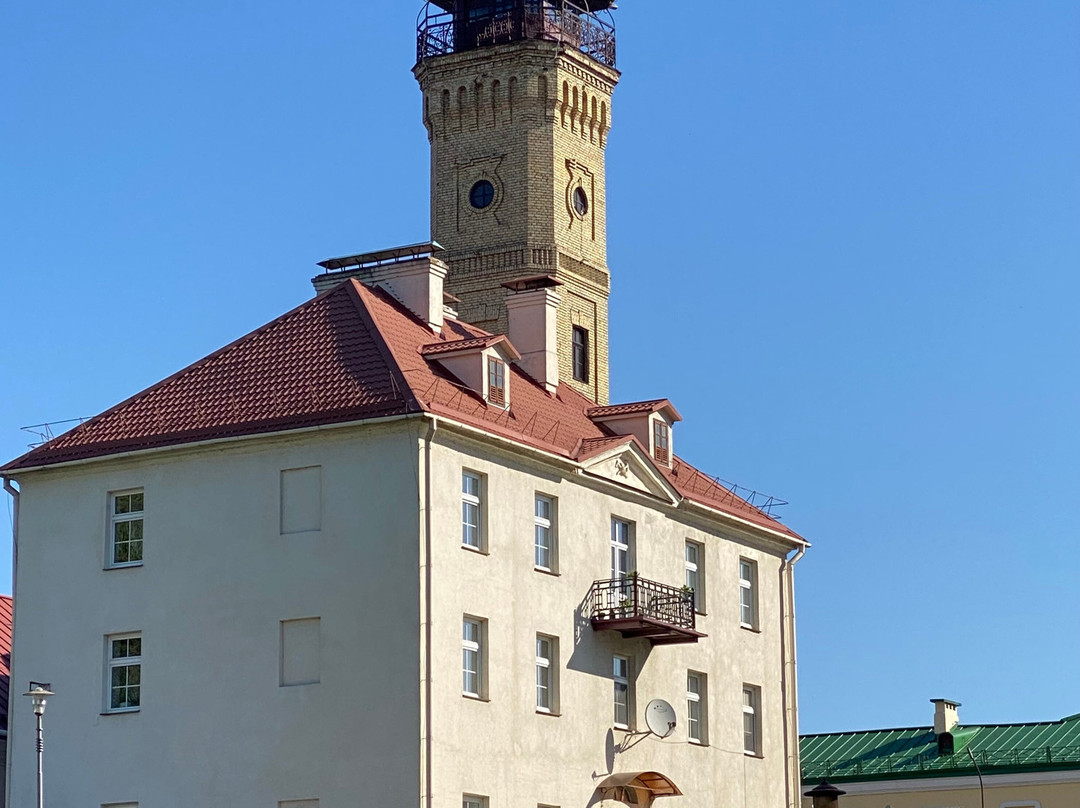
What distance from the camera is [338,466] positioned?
46.3 m

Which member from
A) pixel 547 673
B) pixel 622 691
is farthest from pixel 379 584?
pixel 622 691

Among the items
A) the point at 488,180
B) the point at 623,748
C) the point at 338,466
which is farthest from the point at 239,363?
the point at 488,180

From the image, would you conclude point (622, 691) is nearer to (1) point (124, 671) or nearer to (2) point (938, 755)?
(1) point (124, 671)

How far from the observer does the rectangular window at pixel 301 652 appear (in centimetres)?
4541

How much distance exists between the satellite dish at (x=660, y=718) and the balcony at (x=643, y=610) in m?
1.58

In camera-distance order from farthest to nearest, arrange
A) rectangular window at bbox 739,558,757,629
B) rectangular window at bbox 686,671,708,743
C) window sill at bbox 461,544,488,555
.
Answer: rectangular window at bbox 739,558,757,629 → rectangular window at bbox 686,671,708,743 → window sill at bbox 461,544,488,555

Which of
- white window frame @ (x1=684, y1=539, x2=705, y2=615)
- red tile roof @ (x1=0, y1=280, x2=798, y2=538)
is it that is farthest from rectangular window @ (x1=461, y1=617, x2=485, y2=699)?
white window frame @ (x1=684, y1=539, x2=705, y2=615)

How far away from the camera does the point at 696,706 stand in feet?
178

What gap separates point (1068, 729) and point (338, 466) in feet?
128

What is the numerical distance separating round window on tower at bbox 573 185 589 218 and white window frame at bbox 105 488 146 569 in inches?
1501

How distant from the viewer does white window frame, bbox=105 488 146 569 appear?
48062 millimetres

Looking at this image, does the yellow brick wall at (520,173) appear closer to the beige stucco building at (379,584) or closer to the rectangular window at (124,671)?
the beige stucco building at (379,584)

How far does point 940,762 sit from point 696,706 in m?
24.9

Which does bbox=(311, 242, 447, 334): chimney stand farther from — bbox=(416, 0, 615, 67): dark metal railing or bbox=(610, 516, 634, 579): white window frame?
bbox=(416, 0, 615, 67): dark metal railing
